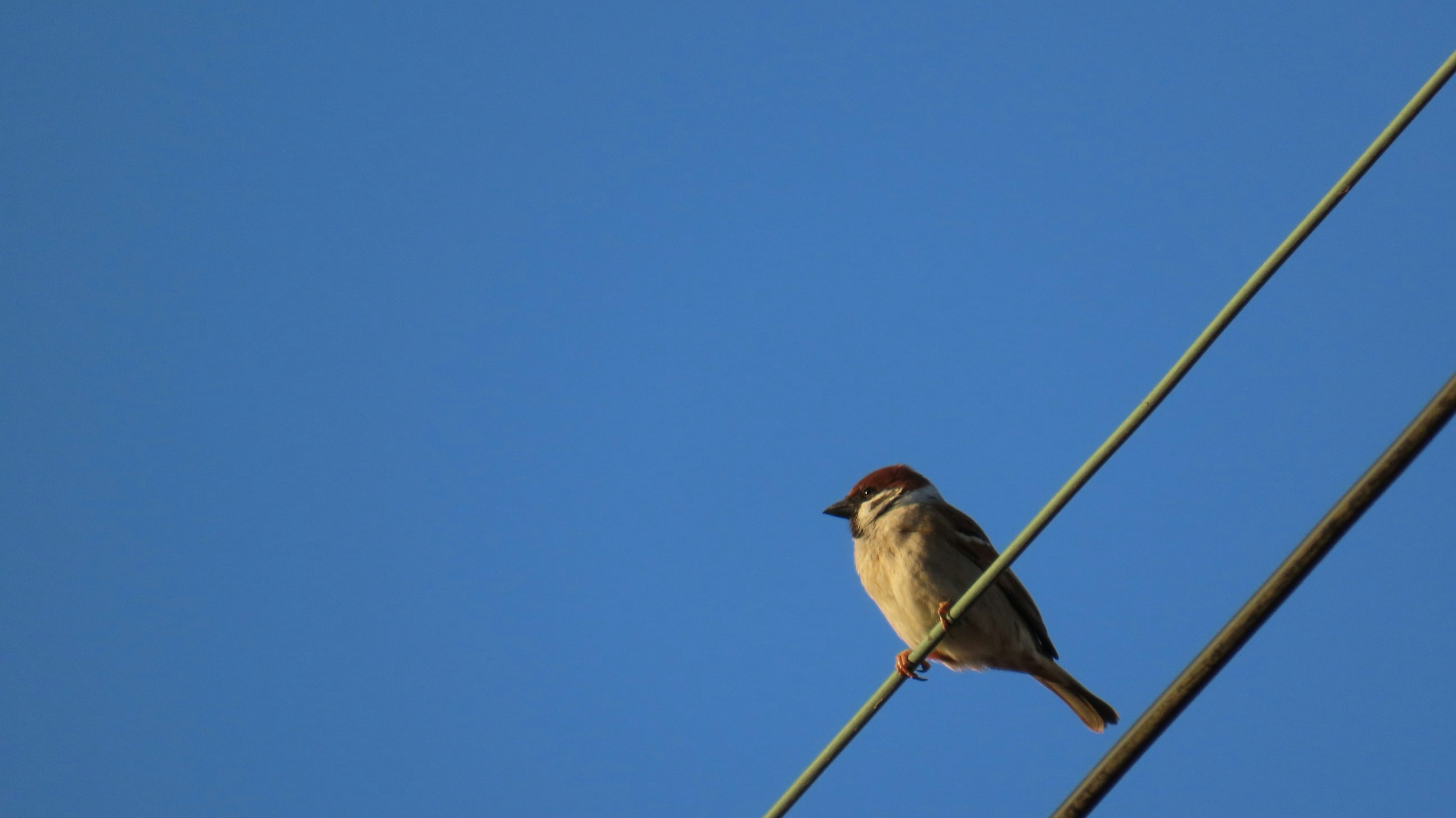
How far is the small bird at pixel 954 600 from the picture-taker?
5.91 m

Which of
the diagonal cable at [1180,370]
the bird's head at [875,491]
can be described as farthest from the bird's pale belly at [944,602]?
the diagonal cable at [1180,370]

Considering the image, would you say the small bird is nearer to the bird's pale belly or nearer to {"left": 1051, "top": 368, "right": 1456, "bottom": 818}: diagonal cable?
the bird's pale belly

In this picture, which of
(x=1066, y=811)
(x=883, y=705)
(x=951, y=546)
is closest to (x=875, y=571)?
(x=951, y=546)

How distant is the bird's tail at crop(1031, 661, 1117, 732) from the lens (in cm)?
598

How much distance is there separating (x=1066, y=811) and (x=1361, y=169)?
173cm

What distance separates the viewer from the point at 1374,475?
2326 millimetres

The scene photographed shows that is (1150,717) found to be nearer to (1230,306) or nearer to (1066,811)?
(1066,811)

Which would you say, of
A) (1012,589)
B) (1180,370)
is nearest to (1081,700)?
(1012,589)

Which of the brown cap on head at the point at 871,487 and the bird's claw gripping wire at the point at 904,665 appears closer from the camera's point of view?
the bird's claw gripping wire at the point at 904,665

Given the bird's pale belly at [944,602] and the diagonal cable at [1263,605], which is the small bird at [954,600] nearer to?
the bird's pale belly at [944,602]

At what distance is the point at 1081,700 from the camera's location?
601 cm

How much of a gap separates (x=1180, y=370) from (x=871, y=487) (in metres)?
4.15

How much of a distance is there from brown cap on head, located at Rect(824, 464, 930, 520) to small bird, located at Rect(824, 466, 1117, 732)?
17.6 inches

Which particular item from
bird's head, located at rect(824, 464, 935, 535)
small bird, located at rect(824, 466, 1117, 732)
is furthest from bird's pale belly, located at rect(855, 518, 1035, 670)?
bird's head, located at rect(824, 464, 935, 535)
